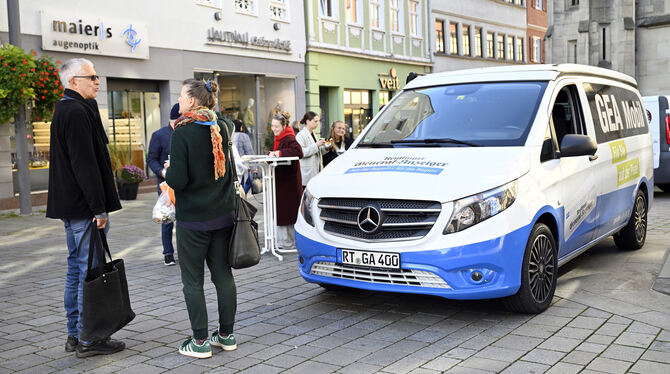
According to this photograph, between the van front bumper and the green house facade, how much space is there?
65.4 ft

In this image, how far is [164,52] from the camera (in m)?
20.4

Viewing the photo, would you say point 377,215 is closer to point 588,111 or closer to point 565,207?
point 565,207

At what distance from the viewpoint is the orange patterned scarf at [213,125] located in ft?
16.3

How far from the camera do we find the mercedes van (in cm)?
1477

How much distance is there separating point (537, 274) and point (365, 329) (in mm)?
1400

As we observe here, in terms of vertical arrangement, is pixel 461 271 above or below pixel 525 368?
above

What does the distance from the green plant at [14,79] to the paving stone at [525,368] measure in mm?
11496

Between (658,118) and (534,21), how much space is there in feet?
110

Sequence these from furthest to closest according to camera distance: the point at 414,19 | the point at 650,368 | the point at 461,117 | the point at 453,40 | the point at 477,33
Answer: the point at 477,33 → the point at 453,40 → the point at 414,19 → the point at 461,117 → the point at 650,368

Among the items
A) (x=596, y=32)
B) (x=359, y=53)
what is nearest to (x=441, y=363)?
(x=359, y=53)

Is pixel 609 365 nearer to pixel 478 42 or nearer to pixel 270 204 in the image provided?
pixel 270 204

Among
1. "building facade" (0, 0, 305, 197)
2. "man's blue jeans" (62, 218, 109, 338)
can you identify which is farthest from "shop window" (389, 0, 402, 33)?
"man's blue jeans" (62, 218, 109, 338)

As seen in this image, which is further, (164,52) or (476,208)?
(164,52)

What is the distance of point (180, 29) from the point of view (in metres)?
21.0
